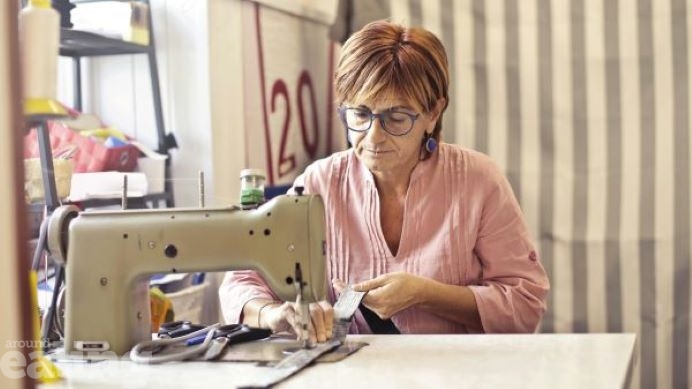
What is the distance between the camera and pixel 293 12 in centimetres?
323

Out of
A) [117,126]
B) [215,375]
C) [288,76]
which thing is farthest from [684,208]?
[215,375]

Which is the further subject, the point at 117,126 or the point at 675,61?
the point at 675,61

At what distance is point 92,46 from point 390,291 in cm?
126

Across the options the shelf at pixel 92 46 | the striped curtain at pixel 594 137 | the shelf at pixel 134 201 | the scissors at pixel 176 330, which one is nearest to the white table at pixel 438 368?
the scissors at pixel 176 330

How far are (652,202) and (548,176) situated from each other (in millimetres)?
332

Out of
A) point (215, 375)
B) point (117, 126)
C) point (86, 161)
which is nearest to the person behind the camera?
point (215, 375)

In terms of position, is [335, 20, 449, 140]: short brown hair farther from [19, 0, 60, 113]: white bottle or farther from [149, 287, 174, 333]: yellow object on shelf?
[19, 0, 60, 113]: white bottle

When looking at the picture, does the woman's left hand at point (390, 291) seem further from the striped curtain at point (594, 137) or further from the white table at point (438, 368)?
the striped curtain at point (594, 137)

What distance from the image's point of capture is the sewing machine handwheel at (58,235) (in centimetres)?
169

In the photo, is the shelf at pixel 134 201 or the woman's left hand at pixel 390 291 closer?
the woman's left hand at pixel 390 291

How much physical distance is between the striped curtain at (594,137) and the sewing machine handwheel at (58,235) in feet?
5.92

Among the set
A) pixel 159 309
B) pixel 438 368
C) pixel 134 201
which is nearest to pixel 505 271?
pixel 438 368

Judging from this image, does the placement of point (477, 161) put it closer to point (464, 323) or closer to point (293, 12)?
point (464, 323)

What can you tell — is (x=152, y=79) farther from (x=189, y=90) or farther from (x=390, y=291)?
(x=390, y=291)
